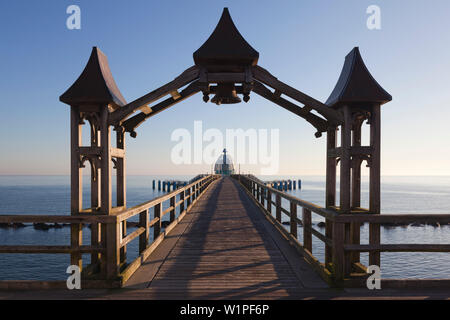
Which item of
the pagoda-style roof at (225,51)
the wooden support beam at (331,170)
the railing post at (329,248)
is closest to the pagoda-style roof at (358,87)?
the wooden support beam at (331,170)

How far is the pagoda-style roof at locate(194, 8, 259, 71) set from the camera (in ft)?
16.2

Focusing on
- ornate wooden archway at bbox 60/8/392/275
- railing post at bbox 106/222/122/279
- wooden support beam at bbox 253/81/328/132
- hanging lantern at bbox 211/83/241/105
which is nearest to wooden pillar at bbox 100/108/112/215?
ornate wooden archway at bbox 60/8/392/275

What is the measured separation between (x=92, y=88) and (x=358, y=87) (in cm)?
426

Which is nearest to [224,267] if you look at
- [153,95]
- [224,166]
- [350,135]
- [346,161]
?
[346,161]

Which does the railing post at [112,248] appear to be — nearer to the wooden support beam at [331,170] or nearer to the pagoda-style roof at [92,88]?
the pagoda-style roof at [92,88]

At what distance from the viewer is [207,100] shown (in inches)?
220

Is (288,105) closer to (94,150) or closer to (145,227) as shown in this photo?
(94,150)

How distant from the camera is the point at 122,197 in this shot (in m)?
5.43

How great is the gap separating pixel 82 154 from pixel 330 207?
440 cm

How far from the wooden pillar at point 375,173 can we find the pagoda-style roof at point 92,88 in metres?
4.22

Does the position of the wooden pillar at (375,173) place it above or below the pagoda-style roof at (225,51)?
below

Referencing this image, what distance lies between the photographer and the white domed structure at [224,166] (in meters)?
81.2

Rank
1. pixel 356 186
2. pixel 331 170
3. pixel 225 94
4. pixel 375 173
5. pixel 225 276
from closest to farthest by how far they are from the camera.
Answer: pixel 375 173
pixel 225 276
pixel 356 186
pixel 331 170
pixel 225 94
